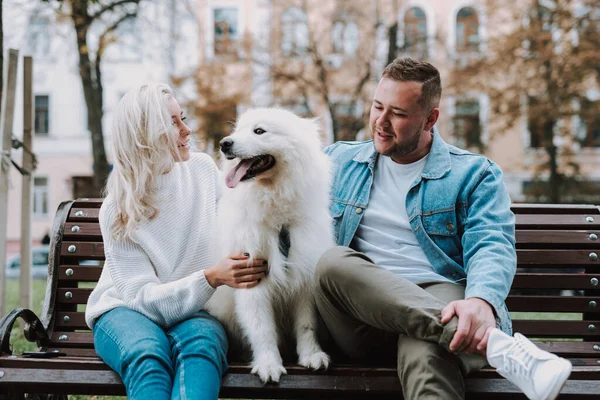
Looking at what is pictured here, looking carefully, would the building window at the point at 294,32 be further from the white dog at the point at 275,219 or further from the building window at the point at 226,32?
the white dog at the point at 275,219

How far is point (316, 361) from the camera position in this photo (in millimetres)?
2623

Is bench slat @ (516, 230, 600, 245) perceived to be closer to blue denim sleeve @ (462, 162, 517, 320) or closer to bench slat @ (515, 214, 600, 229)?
bench slat @ (515, 214, 600, 229)

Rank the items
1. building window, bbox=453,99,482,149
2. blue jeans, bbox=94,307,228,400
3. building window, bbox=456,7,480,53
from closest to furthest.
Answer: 1. blue jeans, bbox=94,307,228,400
2. building window, bbox=453,99,482,149
3. building window, bbox=456,7,480,53

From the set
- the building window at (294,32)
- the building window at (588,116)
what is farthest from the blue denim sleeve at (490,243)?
the building window at (588,116)

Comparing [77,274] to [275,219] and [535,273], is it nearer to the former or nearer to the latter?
[275,219]

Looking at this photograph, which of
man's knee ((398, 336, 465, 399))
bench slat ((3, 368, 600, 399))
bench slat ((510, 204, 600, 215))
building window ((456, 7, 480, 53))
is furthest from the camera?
building window ((456, 7, 480, 53))

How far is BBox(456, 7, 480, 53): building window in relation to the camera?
21611 mm

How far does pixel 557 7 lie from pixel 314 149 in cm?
1810

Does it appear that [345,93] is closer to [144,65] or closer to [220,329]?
[144,65]

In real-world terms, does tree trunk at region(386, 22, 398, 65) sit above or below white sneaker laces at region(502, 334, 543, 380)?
above

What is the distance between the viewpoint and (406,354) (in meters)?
2.40

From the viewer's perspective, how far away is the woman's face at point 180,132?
298 cm

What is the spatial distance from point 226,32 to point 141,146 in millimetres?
20236

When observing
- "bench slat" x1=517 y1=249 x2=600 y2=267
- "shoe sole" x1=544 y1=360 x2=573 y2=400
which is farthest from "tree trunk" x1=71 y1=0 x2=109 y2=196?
"shoe sole" x1=544 y1=360 x2=573 y2=400
